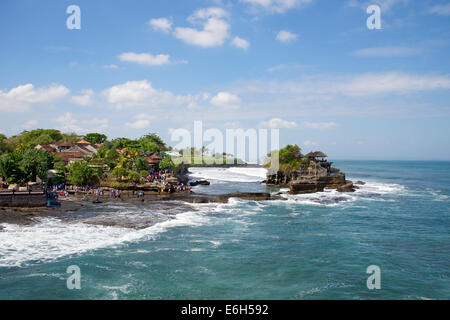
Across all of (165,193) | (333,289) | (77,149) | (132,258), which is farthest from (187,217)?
(77,149)

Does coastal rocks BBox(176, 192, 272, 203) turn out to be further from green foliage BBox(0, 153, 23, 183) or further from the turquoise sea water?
green foliage BBox(0, 153, 23, 183)

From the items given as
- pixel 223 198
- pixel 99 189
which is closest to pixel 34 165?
pixel 99 189

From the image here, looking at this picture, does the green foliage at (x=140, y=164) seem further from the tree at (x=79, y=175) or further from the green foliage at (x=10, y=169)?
the green foliage at (x=10, y=169)

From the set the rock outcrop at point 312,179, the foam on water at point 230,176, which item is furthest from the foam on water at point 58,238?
the foam on water at point 230,176

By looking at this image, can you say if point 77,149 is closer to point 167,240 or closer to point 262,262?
point 167,240

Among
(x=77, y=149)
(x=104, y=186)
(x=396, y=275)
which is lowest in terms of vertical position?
(x=396, y=275)

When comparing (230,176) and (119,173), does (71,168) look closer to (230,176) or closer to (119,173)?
(119,173)
